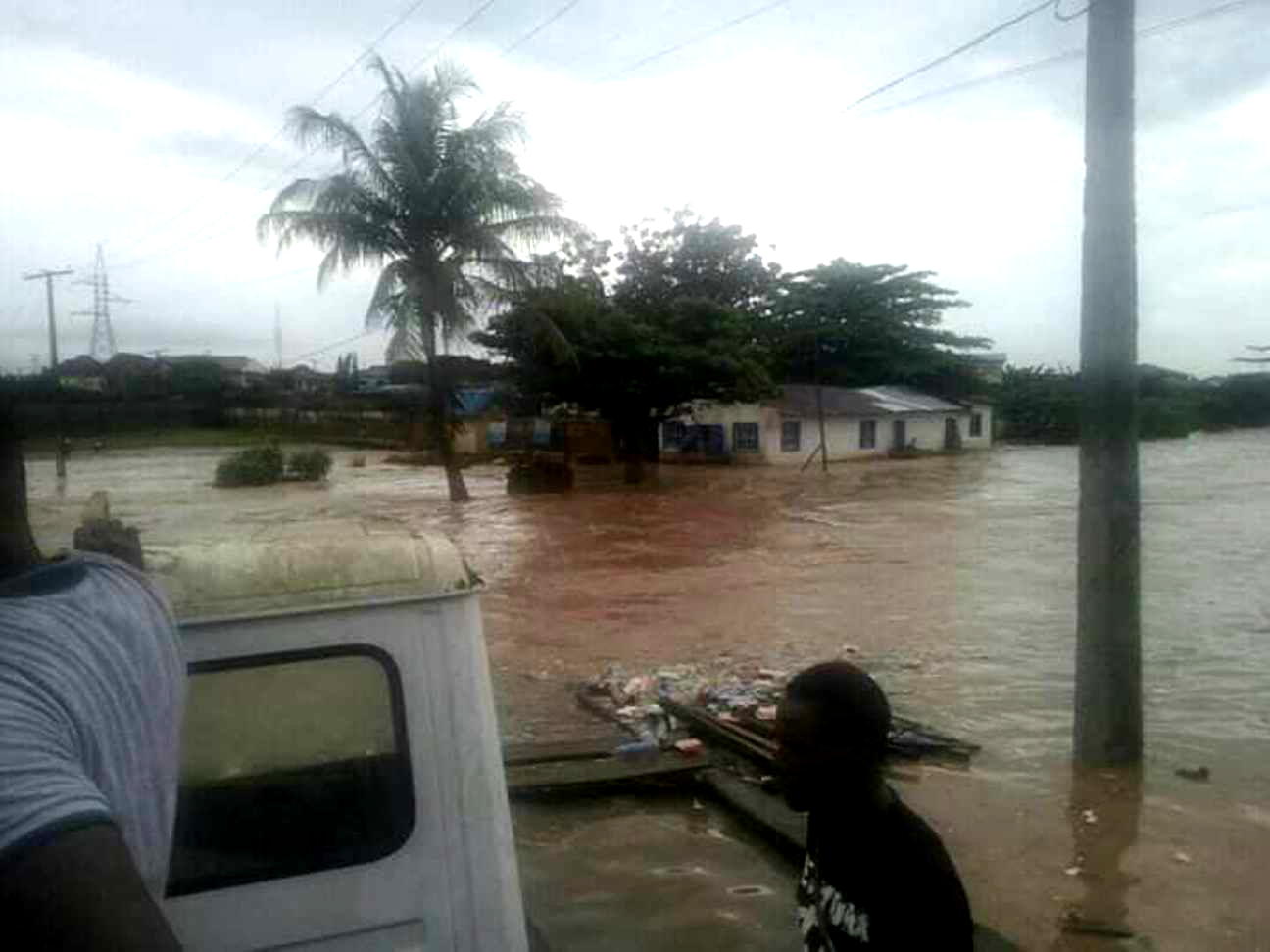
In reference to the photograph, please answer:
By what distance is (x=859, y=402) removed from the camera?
51.6 metres

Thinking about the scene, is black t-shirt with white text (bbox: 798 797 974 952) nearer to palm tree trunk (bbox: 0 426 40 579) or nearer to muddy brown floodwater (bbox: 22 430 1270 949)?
muddy brown floodwater (bbox: 22 430 1270 949)

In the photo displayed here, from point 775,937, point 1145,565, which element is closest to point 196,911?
point 775,937

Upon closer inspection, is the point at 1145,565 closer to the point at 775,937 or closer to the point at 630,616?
the point at 630,616

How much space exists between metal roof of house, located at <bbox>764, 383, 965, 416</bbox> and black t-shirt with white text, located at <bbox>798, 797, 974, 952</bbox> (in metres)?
43.8

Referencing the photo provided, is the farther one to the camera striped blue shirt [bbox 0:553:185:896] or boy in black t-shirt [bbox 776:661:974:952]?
boy in black t-shirt [bbox 776:661:974:952]

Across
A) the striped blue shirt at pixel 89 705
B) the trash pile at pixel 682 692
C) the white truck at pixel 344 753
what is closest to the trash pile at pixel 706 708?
the trash pile at pixel 682 692

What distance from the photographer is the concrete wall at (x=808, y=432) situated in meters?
47.1

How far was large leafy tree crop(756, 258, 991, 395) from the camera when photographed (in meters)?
59.8

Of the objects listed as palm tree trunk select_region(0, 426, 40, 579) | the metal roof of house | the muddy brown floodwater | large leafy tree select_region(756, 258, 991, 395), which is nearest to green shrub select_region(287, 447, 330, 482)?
the muddy brown floodwater

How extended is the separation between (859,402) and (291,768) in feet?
165

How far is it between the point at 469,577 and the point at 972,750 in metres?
7.61

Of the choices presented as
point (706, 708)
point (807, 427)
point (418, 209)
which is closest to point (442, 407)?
point (418, 209)

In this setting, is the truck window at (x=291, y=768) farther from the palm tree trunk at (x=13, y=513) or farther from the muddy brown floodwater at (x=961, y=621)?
the palm tree trunk at (x=13, y=513)

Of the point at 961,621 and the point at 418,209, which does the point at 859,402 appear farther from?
the point at 961,621
